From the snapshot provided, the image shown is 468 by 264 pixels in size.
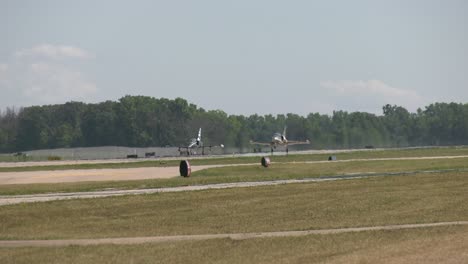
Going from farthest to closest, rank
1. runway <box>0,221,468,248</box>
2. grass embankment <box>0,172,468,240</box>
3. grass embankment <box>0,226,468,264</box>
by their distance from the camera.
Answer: grass embankment <box>0,172,468,240</box>, runway <box>0,221,468,248</box>, grass embankment <box>0,226,468,264</box>

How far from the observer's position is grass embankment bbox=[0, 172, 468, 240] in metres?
29.5

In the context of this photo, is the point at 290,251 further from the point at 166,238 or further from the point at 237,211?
the point at 237,211

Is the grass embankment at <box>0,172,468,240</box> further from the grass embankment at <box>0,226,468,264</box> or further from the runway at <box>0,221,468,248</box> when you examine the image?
the grass embankment at <box>0,226,468,264</box>

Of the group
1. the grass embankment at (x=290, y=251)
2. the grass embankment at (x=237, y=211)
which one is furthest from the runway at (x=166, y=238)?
the grass embankment at (x=237, y=211)

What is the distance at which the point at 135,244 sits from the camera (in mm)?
25688

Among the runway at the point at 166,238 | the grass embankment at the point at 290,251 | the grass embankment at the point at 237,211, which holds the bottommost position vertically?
the grass embankment at the point at 290,251

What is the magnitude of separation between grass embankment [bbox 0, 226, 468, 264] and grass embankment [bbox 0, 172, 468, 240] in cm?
283

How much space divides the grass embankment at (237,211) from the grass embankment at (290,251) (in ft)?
9.28

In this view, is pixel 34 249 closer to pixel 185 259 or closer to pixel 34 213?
pixel 185 259

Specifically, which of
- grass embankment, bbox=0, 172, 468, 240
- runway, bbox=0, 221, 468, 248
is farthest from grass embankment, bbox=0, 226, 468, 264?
grass embankment, bbox=0, 172, 468, 240

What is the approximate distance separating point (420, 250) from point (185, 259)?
6084 mm

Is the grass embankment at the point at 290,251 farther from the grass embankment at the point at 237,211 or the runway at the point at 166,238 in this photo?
the grass embankment at the point at 237,211

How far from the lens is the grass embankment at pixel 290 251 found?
73.5 ft

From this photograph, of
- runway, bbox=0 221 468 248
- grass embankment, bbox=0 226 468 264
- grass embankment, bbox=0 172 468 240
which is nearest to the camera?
grass embankment, bbox=0 226 468 264
